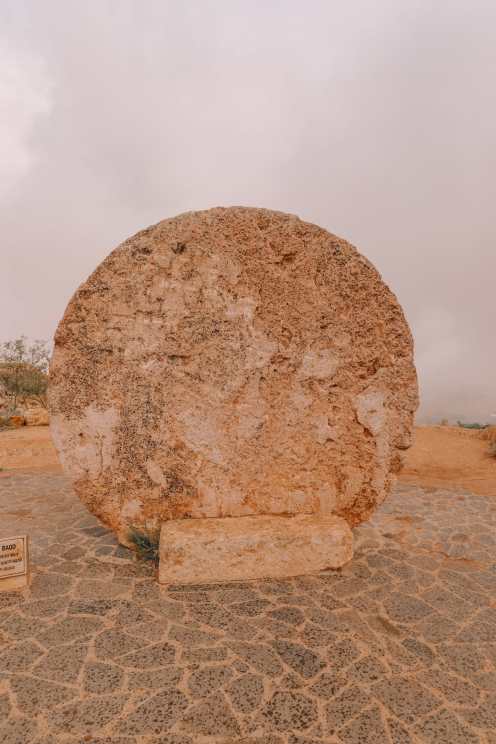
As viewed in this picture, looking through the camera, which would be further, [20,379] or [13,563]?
[20,379]

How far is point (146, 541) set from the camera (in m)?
4.16

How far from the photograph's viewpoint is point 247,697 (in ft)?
8.39

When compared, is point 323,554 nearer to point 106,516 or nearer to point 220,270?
point 106,516

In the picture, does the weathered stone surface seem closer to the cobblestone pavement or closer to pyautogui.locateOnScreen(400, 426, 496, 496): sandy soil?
the cobblestone pavement

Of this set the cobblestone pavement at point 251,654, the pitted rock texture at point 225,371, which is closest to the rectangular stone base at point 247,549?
the cobblestone pavement at point 251,654

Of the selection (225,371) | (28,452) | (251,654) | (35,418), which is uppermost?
(225,371)

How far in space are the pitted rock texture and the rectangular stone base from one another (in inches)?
10.1

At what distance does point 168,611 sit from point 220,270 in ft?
9.61

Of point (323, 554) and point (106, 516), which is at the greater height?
point (106, 516)

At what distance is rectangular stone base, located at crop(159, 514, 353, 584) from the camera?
12.4 ft

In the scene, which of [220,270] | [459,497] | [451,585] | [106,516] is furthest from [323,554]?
[459,497]

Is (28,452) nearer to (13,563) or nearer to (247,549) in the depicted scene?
(13,563)

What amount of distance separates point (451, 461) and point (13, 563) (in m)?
9.75

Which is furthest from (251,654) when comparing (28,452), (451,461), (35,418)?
(35,418)
